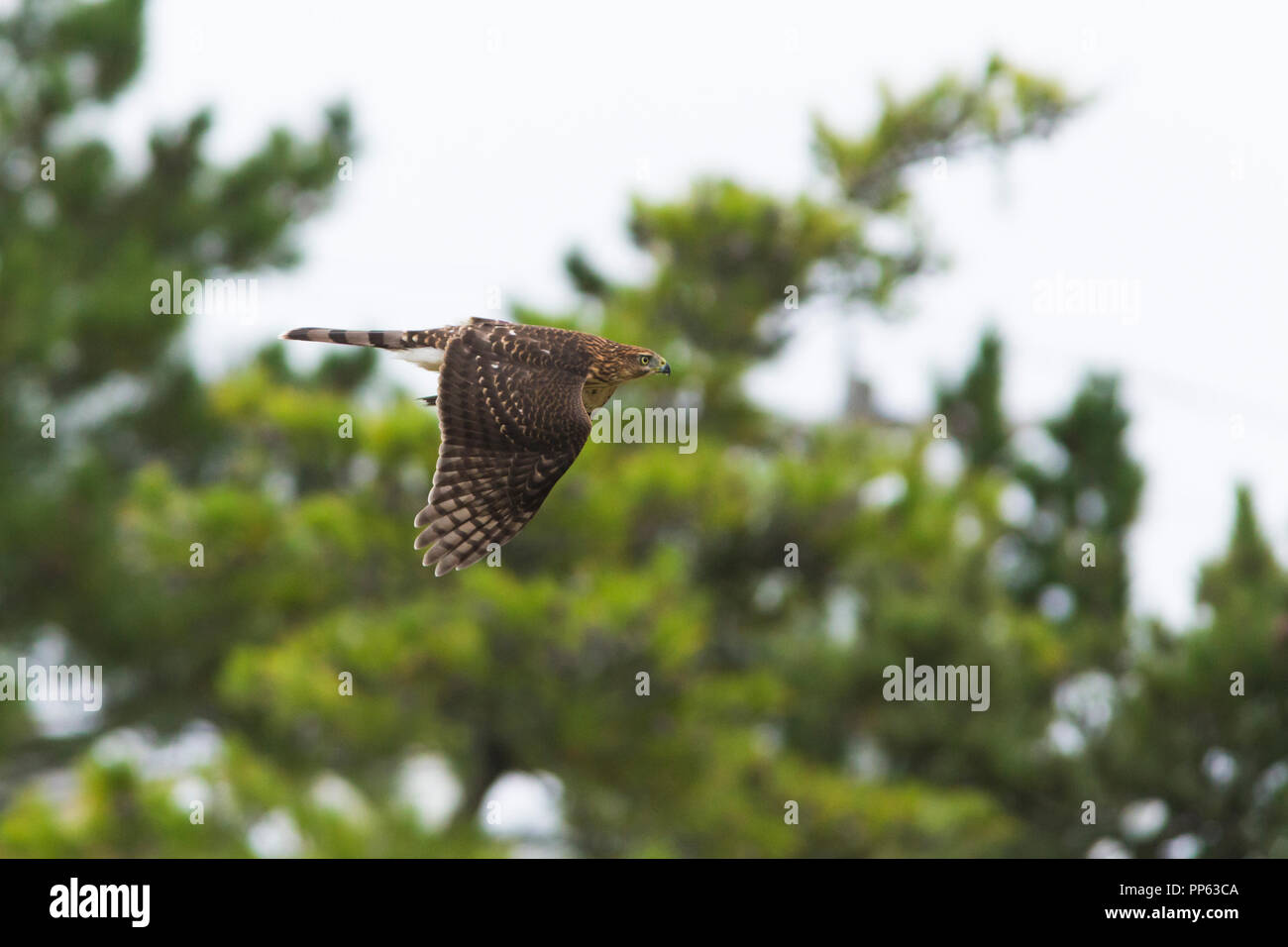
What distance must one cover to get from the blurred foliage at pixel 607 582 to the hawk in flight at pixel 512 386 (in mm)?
6500

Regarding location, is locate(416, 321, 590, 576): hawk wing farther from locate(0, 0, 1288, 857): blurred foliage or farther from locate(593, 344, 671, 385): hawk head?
locate(0, 0, 1288, 857): blurred foliage

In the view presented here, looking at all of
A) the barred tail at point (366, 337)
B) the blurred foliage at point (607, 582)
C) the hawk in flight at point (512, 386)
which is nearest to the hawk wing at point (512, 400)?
the hawk in flight at point (512, 386)

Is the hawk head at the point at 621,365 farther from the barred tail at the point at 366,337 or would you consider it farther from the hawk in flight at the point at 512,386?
the barred tail at the point at 366,337

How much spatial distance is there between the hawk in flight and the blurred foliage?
6500mm

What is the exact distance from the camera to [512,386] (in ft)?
13.4

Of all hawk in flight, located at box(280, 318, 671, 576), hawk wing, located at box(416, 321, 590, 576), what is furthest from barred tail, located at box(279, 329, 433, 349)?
hawk wing, located at box(416, 321, 590, 576)

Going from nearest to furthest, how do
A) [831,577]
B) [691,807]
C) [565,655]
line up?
[565,655] → [691,807] → [831,577]

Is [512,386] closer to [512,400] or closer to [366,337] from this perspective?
[512,400]

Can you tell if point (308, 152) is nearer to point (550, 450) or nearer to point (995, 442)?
point (995, 442)

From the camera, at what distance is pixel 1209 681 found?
11.8 meters

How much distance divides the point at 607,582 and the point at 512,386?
6.94m

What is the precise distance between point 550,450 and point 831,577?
9.76m

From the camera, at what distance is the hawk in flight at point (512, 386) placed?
407 cm
